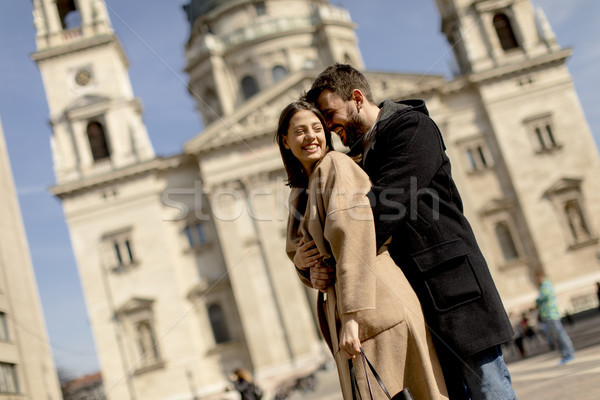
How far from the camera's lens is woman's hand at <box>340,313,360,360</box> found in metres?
2.81

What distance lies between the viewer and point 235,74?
39.6 metres

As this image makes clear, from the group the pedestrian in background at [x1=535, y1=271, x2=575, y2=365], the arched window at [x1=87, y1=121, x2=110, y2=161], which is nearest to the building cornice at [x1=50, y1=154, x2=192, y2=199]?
the arched window at [x1=87, y1=121, x2=110, y2=161]

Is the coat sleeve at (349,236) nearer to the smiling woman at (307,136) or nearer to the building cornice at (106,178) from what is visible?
the smiling woman at (307,136)

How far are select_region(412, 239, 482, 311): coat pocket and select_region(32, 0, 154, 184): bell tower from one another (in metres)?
28.6

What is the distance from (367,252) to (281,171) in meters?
27.6

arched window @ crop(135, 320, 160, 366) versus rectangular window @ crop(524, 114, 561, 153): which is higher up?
rectangular window @ crop(524, 114, 561, 153)

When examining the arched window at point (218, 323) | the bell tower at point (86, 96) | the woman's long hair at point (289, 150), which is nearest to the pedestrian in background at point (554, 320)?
the woman's long hair at point (289, 150)

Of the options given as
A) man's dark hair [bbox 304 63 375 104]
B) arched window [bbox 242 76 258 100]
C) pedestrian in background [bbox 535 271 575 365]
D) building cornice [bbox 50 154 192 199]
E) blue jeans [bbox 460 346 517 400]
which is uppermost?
arched window [bbox 242 76 258 100]

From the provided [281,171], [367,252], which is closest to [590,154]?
[281,171]

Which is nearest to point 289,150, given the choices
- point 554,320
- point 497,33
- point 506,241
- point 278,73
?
point 554,320

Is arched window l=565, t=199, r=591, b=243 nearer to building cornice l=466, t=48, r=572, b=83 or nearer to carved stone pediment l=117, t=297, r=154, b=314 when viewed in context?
building cornice l=466, t=48, r=572, b=83

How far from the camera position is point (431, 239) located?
3062 mm

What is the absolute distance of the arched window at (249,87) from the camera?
39062mm

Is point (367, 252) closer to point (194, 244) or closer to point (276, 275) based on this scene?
point (276, 275)
